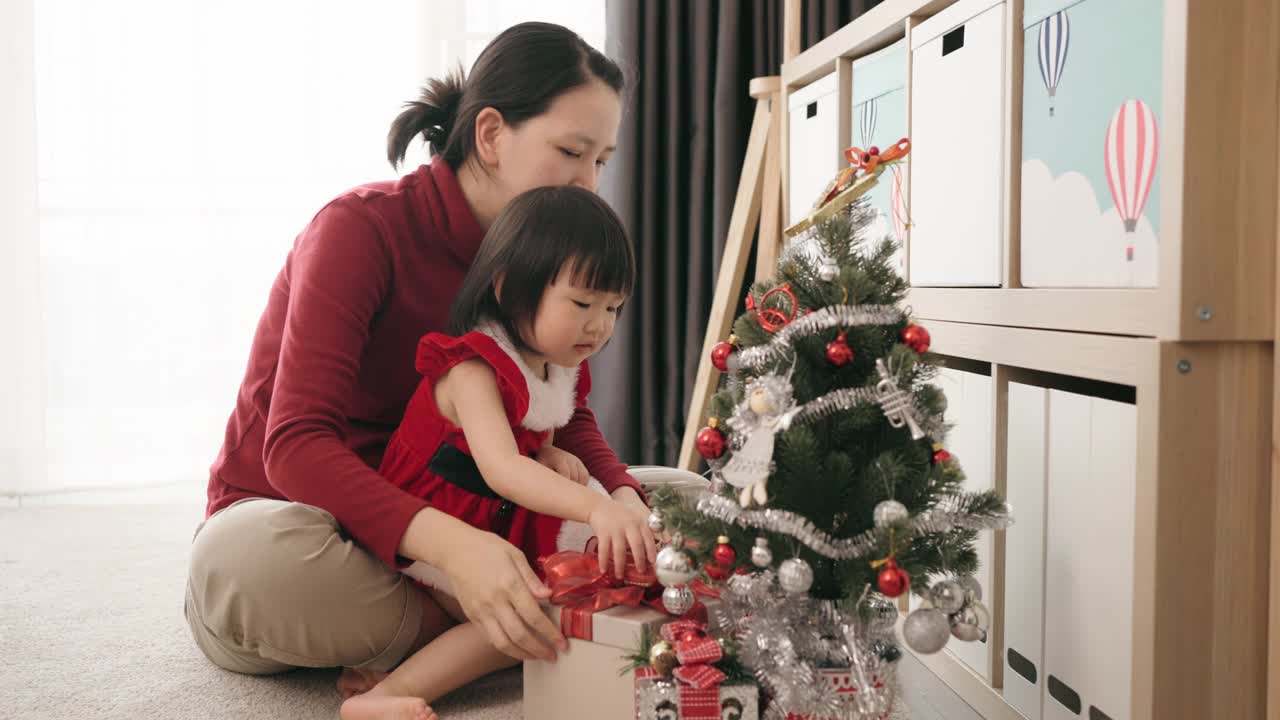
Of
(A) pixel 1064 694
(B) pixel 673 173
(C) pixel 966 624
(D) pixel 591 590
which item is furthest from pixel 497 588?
(B) pixel 673 173

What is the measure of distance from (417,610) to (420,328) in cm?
34

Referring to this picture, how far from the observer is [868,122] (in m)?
1.46

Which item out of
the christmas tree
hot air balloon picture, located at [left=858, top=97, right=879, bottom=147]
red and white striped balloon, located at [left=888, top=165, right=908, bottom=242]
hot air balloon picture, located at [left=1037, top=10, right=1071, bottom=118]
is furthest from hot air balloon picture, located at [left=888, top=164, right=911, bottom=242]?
the christmas tree

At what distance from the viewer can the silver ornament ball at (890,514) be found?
0.77 metres

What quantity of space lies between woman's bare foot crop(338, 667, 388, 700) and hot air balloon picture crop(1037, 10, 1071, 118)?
90cm

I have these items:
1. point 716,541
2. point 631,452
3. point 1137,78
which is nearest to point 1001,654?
point 716,541

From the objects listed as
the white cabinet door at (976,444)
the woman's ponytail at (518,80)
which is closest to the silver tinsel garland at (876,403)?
the white cabinet door at (976,444)

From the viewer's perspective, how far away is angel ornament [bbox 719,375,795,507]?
81 centimetres

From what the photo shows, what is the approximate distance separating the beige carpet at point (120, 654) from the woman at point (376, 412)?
5cm

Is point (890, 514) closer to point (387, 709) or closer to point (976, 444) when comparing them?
point (976, 444)

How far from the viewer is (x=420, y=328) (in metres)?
1.24

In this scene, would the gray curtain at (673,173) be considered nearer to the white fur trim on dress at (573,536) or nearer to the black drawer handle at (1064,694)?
the white fur trim on dress at (573,536)

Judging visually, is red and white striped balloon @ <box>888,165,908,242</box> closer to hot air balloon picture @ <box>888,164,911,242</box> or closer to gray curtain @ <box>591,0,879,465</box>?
hot air balloon picture @ <box>888,164,911,242</box>

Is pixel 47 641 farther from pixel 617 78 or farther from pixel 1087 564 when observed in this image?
pixel 1087 564
